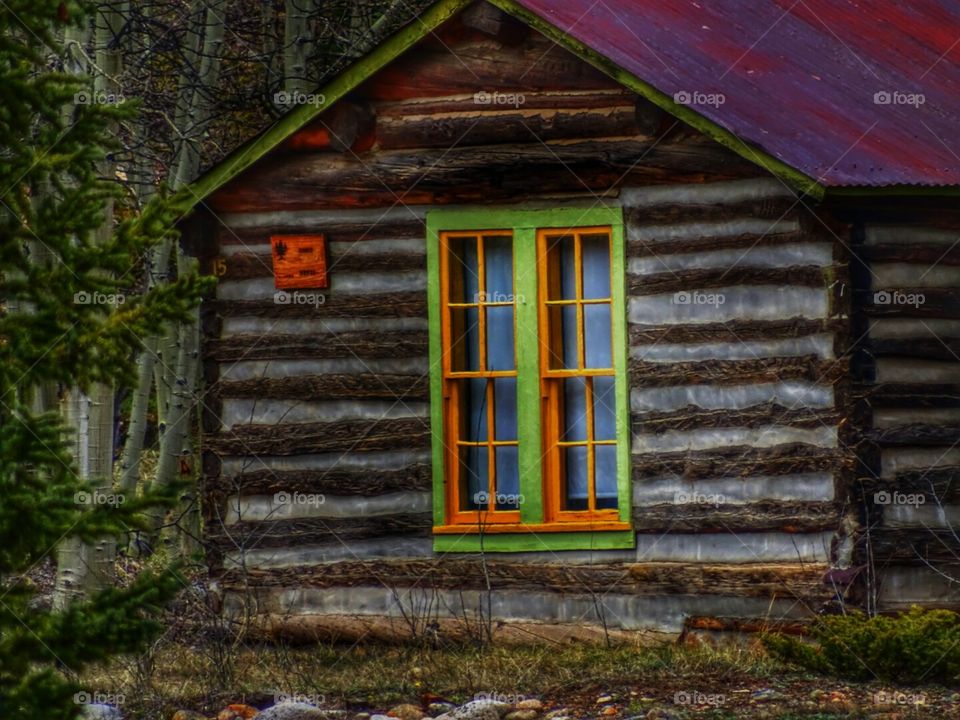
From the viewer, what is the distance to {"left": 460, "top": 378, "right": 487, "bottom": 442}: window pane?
1139 cm

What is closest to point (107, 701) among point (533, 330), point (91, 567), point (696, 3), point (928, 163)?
point (91, 567)

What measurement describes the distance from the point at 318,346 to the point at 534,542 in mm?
2090

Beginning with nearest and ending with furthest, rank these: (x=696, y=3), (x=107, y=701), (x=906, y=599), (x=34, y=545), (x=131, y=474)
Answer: (x=34, y=545) → (x=107, y=701) → (x=906, y=599) → (x=696, y=3) → (x=131, y=474)

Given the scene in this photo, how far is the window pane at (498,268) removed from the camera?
11336 mm

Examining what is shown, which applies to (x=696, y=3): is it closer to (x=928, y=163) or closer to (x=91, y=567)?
(x=928, y=163)

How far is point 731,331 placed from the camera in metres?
10.8

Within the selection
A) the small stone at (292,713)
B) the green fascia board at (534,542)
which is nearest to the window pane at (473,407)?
the green fascia board at (534,542)

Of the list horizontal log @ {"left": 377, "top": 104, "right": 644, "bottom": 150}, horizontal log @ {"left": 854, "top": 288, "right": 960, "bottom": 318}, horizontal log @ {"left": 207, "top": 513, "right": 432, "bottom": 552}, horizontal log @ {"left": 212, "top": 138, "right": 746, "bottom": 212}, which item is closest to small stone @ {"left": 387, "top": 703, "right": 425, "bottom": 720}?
horizontal log @ {"left": 207, "top": 513, "right": 432, "bottom": 552}

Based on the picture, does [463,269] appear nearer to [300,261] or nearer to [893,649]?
[300,261]

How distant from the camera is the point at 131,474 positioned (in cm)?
1421

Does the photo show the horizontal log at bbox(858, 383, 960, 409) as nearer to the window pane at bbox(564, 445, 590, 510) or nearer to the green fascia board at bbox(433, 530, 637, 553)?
the green fascia board at bbox(433, 530, 637, 553)

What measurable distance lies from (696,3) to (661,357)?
375 centimetres

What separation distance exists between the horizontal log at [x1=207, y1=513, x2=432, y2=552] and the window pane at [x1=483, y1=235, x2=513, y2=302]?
1629 millimetres

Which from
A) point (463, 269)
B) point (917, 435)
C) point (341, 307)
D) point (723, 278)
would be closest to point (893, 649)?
point (917, 435)
